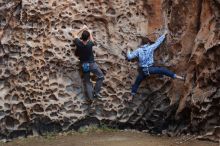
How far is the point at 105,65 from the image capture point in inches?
339

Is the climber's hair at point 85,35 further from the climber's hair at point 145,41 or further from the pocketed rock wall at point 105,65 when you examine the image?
the climber's hair at point 145,41

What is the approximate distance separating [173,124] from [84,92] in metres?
1.52

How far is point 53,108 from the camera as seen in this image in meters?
8.30

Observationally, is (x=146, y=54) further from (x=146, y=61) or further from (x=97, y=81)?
(x=97, y=81)

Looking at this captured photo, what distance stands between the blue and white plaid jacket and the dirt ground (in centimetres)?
116

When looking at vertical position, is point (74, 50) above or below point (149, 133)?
above

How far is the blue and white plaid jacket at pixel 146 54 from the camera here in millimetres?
8352

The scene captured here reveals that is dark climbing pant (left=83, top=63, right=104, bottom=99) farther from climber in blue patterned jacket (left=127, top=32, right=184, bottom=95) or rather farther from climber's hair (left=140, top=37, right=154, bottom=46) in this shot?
climber's hair (left=140, top=37, right=154, bottom=46)

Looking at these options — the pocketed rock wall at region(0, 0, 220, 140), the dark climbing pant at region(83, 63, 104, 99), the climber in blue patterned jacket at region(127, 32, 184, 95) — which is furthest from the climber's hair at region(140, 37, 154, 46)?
the dark climbing pant at region(83, 63, 104, 99)

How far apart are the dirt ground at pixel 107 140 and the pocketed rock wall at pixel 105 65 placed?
0.21 meters

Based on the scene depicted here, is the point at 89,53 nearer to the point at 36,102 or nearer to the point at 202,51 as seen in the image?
the point at 36,102

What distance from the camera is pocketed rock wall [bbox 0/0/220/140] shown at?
8.00 meters

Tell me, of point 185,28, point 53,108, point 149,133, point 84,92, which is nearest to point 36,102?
point 53,108

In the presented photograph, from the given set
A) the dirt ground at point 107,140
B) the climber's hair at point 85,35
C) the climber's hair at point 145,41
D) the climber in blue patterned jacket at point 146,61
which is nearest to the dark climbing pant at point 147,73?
the climber in blue patterned jacket at point 146,61
